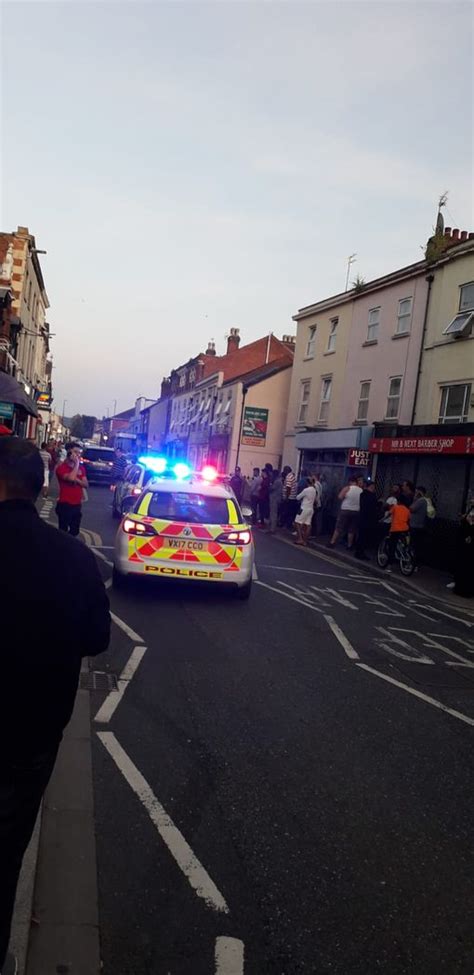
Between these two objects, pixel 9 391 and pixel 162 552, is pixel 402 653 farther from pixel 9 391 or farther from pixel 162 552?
pixel 9 391

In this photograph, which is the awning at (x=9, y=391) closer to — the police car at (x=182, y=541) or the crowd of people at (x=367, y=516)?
the police car at (x=182, y=541)

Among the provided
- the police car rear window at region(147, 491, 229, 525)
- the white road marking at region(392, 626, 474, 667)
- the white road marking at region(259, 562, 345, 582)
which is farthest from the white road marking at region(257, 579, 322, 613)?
the white road marking at region(259, 562, 345, 582)

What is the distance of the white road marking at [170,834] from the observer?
3251 millimetres

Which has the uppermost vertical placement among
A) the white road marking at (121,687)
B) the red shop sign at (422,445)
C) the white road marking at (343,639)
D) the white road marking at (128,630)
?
the red shop sign at (422,445)

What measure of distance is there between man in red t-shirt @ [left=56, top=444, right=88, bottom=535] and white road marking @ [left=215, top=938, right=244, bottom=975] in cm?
874

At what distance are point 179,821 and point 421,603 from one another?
368 inches

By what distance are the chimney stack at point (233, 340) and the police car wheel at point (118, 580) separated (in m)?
47.7

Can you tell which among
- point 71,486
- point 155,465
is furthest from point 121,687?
point 155,465

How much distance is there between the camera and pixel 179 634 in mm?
8055

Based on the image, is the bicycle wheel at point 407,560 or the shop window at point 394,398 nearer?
the bicycle wheel at point 407,560

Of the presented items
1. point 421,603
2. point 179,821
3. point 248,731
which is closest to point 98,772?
point 179,821

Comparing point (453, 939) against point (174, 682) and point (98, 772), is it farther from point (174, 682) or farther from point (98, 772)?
point (174, 682)

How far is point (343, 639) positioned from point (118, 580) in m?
3.11

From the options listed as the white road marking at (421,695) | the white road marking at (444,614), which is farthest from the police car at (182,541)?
→ the white road marking at (444,614)
